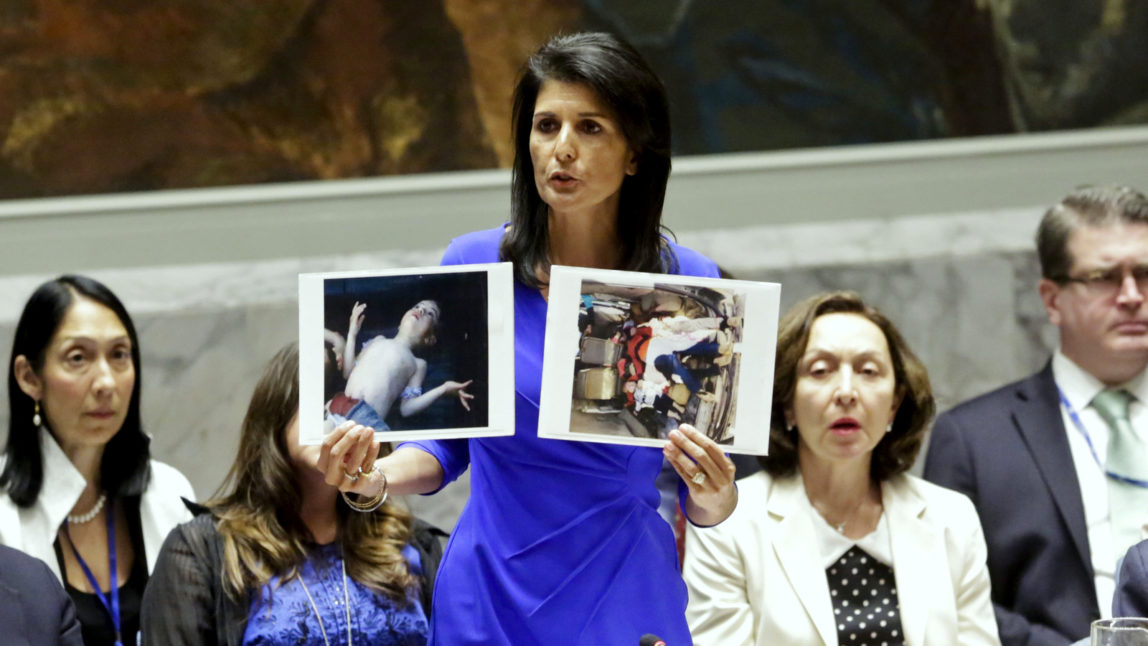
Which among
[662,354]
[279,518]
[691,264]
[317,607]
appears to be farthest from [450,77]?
[662,354]

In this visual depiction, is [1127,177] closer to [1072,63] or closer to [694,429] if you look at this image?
[1072,63]

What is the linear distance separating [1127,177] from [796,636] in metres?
3.85

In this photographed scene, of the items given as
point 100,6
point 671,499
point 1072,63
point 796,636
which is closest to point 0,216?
point 100,6

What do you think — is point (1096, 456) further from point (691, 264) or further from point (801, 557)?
point (691, 264)

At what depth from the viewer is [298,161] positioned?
6422 mm

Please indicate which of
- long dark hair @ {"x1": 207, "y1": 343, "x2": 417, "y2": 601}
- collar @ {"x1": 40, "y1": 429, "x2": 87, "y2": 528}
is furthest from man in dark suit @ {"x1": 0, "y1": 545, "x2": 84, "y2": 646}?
collar @ {"x1": 40, "y1": 429, "x2": 87, "y2": 528}

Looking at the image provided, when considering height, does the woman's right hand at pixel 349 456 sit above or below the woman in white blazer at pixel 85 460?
above

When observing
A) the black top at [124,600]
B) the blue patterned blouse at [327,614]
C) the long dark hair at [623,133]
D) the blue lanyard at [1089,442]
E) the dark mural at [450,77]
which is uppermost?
the dark mural at [450,77]

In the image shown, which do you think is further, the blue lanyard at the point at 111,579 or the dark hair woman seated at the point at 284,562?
the blue lanyard at the point at 111,579

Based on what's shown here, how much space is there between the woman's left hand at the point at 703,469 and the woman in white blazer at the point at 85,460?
2.54 meters

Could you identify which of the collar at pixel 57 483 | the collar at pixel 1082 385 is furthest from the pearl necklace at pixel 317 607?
the collar at pixel 1082 385

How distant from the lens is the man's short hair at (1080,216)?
17.0ft

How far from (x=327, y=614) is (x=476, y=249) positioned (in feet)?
4.89

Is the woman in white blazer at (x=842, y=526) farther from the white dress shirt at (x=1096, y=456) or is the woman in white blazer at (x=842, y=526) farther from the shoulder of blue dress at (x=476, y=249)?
the shoulder of blue dress at (x=476, y=249)
